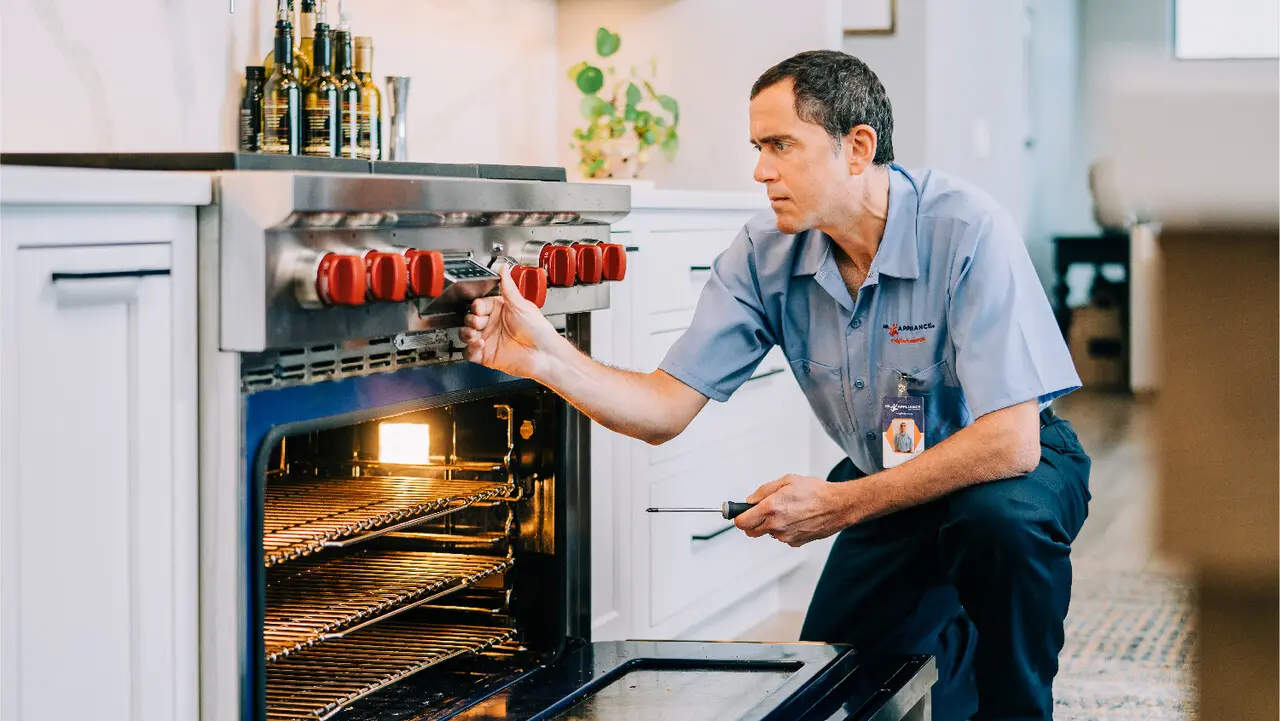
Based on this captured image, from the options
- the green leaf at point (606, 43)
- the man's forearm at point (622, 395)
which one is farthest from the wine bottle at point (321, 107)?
the green leaf at point (606, 43)

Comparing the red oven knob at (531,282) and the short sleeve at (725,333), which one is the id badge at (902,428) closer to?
the short sleeve at (725,333)

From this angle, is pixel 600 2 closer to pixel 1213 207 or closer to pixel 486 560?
Answer: pixel 486 560

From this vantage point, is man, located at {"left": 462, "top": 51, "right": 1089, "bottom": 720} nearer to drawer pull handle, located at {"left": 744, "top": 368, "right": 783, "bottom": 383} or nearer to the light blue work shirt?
the light blue work shirt

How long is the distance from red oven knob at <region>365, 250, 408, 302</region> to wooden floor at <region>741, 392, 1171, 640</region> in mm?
1361

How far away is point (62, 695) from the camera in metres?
1.19

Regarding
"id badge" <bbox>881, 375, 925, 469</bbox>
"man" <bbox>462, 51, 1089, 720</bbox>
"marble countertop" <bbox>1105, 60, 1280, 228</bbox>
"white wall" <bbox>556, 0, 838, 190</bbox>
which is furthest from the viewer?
"white wall" <bbox>556, 0, 838, 190</bbox>

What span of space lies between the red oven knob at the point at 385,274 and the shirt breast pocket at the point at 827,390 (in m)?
0.81

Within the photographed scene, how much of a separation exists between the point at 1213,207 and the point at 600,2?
Answer: 261 cm

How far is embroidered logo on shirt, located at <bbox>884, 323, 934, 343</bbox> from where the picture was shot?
1949 mm

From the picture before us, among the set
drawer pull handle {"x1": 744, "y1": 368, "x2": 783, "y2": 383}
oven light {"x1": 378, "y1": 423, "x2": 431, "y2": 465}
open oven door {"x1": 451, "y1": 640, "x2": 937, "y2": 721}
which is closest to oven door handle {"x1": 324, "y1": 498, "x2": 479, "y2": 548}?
oven light {"x1": 378, "y1": 423, "x2": 431, "y2": 465}

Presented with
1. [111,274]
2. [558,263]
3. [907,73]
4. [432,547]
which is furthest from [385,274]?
[907,73]

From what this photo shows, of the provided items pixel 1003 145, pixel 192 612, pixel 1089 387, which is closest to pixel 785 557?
pixel 192 612

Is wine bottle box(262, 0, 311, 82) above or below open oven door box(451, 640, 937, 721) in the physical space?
above

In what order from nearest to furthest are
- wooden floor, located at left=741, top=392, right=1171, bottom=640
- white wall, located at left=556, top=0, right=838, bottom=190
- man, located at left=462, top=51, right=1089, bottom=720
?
man, located at left=462, top=51, right=1089, bottom=720 < white wall, located at left=556, top=0, right=838, bottom=190 < wooden floor, located at left=741, top=392, right=1171, bottom=640
